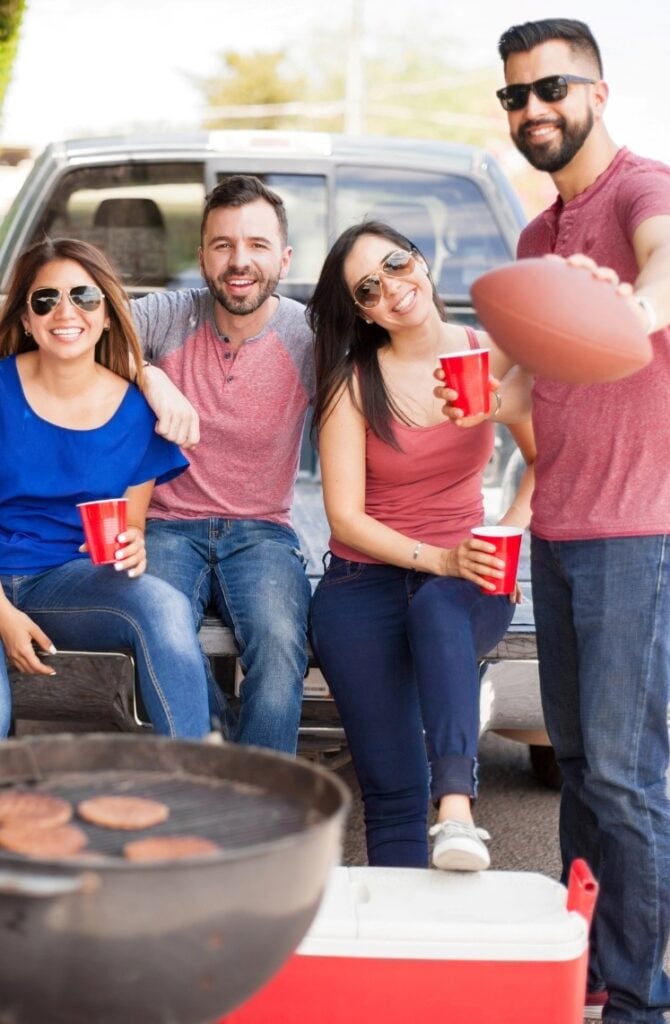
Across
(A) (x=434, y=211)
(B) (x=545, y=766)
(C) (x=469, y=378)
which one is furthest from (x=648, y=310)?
(A) (x=434, y=211)

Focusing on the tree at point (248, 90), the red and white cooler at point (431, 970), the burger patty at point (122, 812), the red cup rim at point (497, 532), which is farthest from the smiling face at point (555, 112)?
the tree at point (248, 90)

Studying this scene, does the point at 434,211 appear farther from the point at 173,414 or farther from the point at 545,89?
the point at 545,89

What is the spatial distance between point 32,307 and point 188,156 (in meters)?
2.48

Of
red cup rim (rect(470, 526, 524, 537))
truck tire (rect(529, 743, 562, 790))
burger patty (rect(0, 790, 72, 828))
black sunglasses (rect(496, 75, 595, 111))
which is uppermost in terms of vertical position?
black sunglasses (rect(496, 75, 595, 111))

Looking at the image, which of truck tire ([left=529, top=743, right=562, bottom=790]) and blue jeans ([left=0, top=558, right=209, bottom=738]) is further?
truck tire ([left=529, top=743, right=562, bottom=790])

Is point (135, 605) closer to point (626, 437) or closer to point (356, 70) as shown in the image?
point (626, 437)

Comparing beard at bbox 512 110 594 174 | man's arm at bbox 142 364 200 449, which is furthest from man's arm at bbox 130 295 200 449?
beard at bbox 512 110 594 174

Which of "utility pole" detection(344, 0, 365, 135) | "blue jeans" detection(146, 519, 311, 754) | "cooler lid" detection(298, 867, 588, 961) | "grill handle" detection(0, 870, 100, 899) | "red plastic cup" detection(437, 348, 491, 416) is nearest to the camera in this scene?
"grill handle" detection(0, 870, 100, 899)

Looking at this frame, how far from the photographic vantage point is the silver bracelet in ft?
8.29

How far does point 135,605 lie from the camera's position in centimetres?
351

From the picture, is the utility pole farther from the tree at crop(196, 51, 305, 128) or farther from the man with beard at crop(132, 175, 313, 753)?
the man with beard at crop(132, 175, 313, 753)

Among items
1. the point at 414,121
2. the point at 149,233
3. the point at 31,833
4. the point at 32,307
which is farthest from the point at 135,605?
the point at 414,121

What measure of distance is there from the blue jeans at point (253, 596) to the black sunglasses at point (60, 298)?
26.7 inches

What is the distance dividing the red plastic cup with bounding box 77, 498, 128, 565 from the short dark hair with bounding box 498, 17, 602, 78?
56.8 inches
